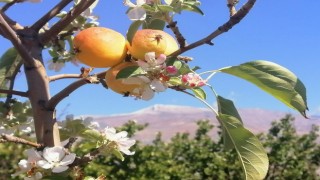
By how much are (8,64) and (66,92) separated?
1.01ft

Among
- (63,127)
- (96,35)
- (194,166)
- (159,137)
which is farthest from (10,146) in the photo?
(96,35)

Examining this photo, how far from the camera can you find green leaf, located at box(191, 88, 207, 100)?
0.88 metres

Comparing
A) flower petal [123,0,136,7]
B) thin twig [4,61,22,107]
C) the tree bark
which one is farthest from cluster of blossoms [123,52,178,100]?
→ thin twig [4,61,22,107]

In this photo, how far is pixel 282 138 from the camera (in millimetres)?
4656

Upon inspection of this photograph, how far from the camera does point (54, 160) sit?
915 millimetres

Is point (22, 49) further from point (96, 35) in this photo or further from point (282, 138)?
point (282, 138)

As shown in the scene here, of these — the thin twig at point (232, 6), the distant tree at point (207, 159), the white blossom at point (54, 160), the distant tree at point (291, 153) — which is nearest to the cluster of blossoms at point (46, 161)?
the white blossom at point (54, 160)

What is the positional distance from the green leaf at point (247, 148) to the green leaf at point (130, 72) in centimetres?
17

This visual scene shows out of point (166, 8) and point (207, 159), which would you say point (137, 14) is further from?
point (207, 159)

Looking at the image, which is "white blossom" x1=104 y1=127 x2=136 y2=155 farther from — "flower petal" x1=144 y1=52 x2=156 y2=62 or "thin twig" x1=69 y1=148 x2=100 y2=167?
"flower petal" x1=144 y1=52 x2=156 y2=62

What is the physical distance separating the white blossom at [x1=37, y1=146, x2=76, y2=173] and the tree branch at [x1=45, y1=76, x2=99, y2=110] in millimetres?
87

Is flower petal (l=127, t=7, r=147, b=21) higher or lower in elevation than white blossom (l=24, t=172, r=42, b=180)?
higher

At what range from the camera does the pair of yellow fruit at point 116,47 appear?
2.76 ft

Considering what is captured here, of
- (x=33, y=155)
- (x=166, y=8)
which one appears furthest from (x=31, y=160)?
(x=166, y=8)
